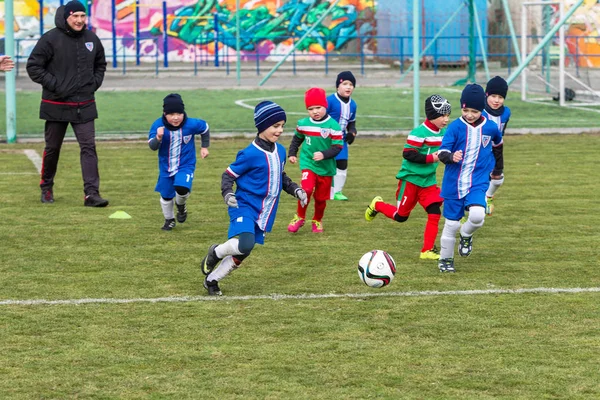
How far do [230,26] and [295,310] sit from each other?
133ft

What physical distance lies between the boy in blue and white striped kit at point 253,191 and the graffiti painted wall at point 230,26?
36.9 m

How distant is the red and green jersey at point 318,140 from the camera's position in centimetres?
1146

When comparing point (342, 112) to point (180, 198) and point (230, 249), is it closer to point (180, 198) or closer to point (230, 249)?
point (180, 198)

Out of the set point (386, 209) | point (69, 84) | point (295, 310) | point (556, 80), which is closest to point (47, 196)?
point (69, 84)

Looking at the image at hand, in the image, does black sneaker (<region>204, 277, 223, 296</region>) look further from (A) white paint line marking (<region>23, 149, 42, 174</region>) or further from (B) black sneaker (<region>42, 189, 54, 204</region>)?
(A) white paint line marking (<region>23, 149, 42, 174</region>)

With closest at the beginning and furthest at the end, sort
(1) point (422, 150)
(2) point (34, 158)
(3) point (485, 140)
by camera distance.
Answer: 1. (3) point (485, 140)
2. (1) point (422, 150)
3. (2) point (34, 158)

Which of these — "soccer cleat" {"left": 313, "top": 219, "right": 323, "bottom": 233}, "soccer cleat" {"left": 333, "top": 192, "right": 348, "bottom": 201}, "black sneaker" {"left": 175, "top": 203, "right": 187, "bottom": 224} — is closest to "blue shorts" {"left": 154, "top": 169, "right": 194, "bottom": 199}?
"black sneaker" {"left": 175, "top": 203, "right": 187, "bottom": 224}

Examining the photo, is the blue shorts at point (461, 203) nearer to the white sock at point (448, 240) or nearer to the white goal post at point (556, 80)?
the white sock at point (448, 240)

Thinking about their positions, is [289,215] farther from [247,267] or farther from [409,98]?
[409,98]

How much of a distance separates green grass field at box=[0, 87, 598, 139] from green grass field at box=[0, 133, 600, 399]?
828 cm

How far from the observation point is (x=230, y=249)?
322 inches

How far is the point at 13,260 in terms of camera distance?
962 centimetres

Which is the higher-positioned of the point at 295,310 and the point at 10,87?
the point at 10,87

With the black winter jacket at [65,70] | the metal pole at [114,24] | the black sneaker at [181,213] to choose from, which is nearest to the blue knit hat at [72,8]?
the black winter jacket at [65,70]
